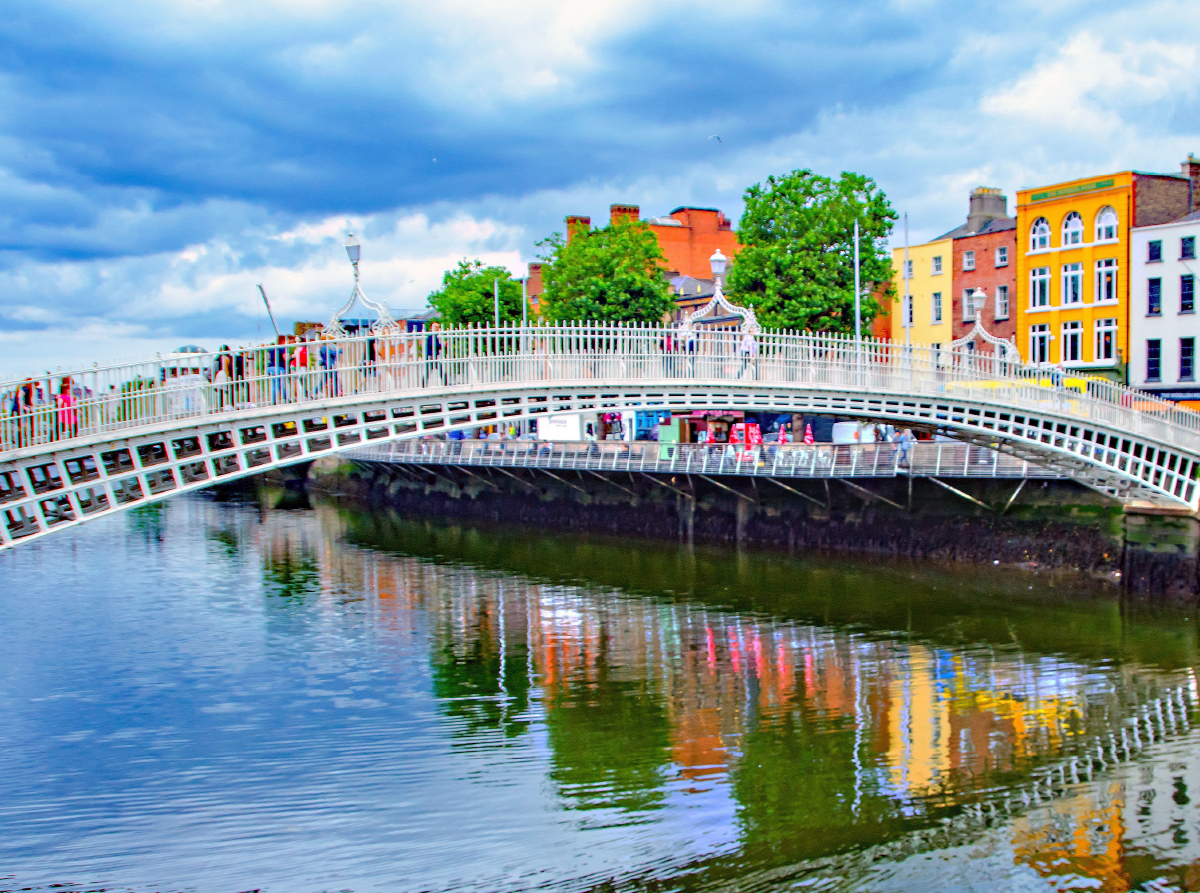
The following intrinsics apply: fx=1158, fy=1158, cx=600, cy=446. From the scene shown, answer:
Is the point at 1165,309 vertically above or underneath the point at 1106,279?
underneath

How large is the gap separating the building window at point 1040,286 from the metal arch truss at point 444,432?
15.6 metres

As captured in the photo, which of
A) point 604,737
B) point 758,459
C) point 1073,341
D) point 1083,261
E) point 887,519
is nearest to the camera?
point 604,737

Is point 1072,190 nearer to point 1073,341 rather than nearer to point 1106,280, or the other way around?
point 1106,280

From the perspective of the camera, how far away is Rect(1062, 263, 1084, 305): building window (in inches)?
1655

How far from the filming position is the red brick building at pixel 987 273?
1773 inches

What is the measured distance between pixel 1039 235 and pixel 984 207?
655 cm

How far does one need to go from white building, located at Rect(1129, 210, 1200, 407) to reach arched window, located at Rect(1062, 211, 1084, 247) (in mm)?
2261

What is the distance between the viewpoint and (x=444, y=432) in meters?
23.2

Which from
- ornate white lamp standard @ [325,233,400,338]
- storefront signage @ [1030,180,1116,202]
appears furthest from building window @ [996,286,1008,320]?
ornate white lamp standard @ [325,233,400,338]

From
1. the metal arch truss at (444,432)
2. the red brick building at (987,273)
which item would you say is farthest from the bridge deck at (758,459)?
the red brick building at (987,273)

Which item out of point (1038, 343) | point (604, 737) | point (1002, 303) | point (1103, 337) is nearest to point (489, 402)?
point (604, 737)

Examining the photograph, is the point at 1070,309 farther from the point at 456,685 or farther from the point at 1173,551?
the point at 456,685

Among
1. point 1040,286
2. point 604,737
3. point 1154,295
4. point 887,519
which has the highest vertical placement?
point 1040,286

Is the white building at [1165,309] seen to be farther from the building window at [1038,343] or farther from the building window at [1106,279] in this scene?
the building window at [1038,343]
